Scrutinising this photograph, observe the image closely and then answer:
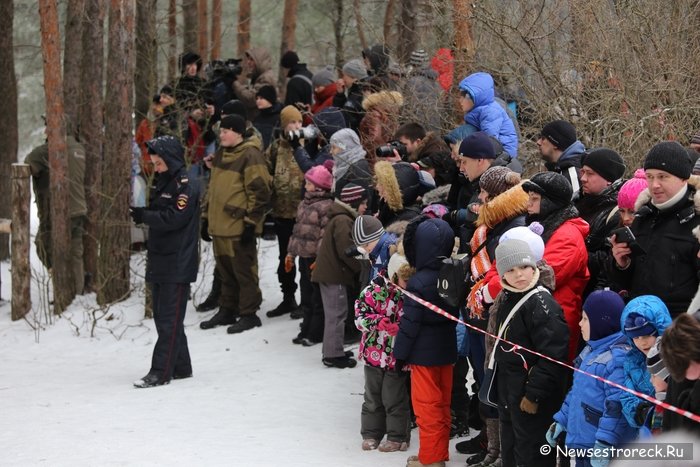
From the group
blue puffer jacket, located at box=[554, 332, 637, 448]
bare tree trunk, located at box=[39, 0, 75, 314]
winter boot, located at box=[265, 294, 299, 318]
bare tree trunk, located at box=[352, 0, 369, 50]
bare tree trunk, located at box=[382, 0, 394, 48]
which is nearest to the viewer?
blue puffer jacket, located at box=[554, 332, 637, 448]

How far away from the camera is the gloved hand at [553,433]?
18.1 ft

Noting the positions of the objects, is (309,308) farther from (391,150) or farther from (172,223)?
(391,150)

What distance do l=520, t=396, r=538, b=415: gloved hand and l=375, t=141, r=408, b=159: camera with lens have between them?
3.83 metres

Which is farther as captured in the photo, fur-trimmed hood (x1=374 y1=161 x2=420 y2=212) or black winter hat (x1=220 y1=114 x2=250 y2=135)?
black winter hat (x1=220 y1=114 x2=250 y2=135)

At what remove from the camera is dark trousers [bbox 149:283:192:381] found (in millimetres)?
9141

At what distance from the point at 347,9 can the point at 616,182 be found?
1488cm

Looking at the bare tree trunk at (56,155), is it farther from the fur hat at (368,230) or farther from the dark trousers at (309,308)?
the fur hat at (368,230)

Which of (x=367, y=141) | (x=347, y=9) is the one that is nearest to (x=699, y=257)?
(x=367, y=141)

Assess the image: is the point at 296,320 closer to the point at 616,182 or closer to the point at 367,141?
the point at 367,141

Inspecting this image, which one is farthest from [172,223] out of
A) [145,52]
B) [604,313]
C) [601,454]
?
[145,52]

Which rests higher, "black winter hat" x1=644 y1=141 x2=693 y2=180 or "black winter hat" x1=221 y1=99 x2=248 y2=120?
"black winter hat" x1=221 y1=99 x2=248 y2=120

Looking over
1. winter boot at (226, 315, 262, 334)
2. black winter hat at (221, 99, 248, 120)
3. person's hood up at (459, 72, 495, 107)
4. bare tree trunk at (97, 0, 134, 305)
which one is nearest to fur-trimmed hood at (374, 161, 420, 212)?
person's hood up at (459, 72, 495, 107)

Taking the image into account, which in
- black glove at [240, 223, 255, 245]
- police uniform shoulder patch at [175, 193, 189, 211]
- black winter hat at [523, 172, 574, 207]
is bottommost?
black glove at [240, 223, 255, 245]

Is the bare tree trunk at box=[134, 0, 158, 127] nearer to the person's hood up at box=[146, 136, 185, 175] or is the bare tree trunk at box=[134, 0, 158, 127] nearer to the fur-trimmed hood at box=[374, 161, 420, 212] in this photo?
the person's hood up at box=[146, 136, 185, 175]
